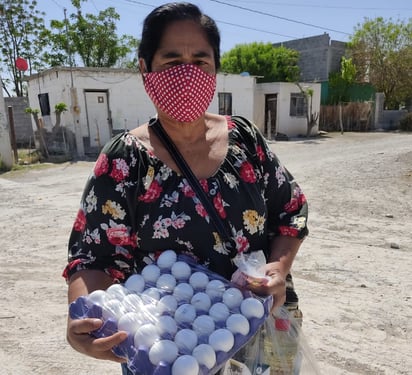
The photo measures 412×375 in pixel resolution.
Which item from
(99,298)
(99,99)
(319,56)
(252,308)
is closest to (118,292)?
(99,298)

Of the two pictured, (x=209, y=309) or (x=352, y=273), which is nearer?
(x=209, y=309)

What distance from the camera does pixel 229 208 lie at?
124 centimetres

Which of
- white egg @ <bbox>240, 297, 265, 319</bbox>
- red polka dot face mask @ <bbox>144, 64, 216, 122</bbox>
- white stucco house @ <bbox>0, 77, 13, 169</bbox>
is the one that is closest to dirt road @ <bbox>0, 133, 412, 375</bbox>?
white egg @ <bbox>240, 297, 265, 319</bbox>

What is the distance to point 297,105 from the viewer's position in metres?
20.4

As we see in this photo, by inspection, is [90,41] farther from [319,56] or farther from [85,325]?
[85,325]

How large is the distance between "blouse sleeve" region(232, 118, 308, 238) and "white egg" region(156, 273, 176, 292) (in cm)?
47

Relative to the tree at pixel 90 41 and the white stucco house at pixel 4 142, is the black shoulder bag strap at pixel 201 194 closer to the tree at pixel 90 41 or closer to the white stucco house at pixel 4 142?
the white stucco house at pixel 4 142

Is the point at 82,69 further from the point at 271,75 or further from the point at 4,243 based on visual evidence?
the point at 271,75

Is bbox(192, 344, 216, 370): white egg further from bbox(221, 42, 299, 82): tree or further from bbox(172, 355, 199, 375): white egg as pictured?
bbox(221, 42, 299, 82): tree

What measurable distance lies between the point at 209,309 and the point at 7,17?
2601cm

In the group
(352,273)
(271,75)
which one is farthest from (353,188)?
(271,75)

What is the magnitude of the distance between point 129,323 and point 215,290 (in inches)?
10.3

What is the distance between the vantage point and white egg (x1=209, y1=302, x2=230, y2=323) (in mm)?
1029

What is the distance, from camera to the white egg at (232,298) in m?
1.06
